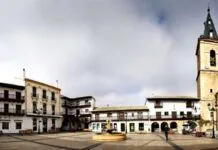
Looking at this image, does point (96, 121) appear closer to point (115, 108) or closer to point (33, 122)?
point (115, 108)

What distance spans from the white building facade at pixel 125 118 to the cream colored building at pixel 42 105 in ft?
27.0

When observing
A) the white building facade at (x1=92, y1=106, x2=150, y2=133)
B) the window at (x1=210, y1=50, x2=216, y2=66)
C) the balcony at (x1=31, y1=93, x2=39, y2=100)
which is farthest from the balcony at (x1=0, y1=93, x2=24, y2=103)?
the window at (x1=210, y1=50, x2=216, y2=66)

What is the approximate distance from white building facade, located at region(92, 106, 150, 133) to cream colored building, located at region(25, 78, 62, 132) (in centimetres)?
823

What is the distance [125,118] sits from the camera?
6053cm

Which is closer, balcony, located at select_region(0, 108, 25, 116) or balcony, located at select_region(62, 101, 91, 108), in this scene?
balcony, located at select_region(0, 108, 25, 116)

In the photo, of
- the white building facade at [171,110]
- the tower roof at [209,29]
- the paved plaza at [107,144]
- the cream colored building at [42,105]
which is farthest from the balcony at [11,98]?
the tower roof at [209,29]

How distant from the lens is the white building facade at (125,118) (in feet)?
195

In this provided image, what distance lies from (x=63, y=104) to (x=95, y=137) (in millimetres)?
41833

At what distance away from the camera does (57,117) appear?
6153cm

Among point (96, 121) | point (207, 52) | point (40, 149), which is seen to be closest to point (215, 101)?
point (207, 52)

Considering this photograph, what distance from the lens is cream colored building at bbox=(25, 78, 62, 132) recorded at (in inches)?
2126

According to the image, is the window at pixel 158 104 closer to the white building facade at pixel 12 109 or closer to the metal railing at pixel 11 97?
the white building facade at pixel 12 109

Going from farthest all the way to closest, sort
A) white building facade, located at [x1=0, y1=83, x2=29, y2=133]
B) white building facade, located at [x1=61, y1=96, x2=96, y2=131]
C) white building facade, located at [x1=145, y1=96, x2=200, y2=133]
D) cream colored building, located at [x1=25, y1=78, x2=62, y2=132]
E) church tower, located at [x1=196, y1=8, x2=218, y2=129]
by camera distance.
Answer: white building facade, located at [x1=61, y1=96, x2=96, y2=131] → white building facade, located at [x1=145, y1=96, x2=200, y2=133] → church tower, located at [x1=196, y1=8, x2=218, y2=129] → cream colored building, located at [x1=25, y1=78, x2=62, y2=132] → white building facade, located at [x1=0, y1=83, x2=29, y2=133]

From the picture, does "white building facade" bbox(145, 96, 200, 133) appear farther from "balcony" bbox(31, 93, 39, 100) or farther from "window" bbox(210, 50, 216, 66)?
"balcony" bbox(31, 93, 39, 100)
